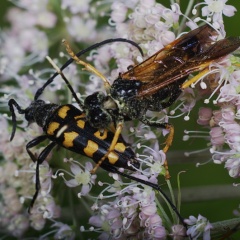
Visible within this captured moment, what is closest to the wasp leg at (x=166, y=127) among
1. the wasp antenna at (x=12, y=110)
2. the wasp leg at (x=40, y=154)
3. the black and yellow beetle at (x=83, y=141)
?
the black and yellow beetle at (x=83, y=141)

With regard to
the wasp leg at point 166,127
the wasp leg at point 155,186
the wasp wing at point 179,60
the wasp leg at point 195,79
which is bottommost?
the wasp leg at point 155,186

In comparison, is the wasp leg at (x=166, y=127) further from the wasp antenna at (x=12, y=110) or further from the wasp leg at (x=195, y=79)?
the wasp antenna at (x=12, y=110)

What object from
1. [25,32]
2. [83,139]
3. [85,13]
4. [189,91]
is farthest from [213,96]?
[25,32]

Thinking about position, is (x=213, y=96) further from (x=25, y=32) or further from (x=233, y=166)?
(x=25, y=32)

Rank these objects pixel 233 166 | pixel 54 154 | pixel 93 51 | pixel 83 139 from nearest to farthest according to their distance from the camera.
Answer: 1. pixel 233 166
2. pixel 83 139
3. pixel 54 154
4. pixel 93 51

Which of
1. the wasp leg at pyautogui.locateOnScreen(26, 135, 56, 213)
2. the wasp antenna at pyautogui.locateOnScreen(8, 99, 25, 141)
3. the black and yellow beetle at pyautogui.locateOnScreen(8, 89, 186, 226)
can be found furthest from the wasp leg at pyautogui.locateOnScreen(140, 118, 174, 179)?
the wasp antenna at pyautogui.locateOnScreen(8, 99, 25, 141)

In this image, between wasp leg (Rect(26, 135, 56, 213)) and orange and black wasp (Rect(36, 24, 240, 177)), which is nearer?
orange and black wasp (Rect(36, 24, 240, 177))

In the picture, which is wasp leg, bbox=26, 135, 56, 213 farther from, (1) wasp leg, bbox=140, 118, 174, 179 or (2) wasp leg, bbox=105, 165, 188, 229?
(1) wasp leg, bbox=140, 118, 174, 179

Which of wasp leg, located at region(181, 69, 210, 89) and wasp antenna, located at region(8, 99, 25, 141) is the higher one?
wasp leg, located at region(181, 69, 210, 89)
